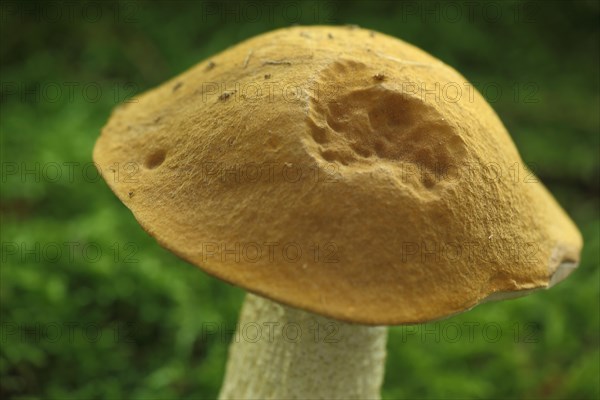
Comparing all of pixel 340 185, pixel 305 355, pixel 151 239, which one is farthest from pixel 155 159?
pixel 151 239

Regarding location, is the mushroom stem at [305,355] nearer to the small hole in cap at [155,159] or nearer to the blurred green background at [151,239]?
the small hole in cap at [155,159]

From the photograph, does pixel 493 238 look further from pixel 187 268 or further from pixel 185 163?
pixel 187 268

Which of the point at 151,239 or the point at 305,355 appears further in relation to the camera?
the point at 151,239

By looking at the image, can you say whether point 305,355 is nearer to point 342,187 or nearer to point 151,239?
point 342,187

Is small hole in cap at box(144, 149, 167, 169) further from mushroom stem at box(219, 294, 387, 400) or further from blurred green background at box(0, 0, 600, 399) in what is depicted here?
blurred green background at box(0, 0, 600, 399)

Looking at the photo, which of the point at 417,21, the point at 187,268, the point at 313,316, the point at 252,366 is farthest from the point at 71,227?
the point at 417,21

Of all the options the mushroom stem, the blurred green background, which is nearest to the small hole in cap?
the mushroom stem

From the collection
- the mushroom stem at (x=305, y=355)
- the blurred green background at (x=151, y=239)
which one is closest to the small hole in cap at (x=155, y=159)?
the mushroom stem at (x=305, y=355)
